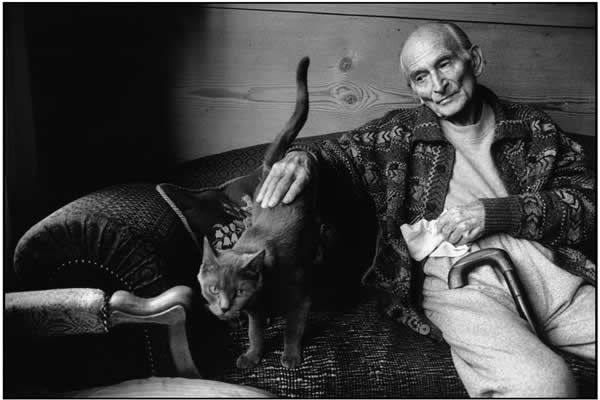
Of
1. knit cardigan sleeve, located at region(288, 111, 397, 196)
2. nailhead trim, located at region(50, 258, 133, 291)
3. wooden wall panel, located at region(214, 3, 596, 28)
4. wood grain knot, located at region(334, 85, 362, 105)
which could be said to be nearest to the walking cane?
knit cardigan sleeve, located at region(288, 111, 397, 196)

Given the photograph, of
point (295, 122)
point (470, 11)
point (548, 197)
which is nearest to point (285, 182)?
point (295, 122)

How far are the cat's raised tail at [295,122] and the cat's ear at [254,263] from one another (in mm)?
327

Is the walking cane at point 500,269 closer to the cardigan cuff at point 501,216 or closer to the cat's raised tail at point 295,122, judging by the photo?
the cardigan cuff at point 501,216

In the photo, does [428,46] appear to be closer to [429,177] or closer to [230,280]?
[429,177]

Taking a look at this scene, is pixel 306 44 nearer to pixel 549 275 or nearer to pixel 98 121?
pixel 98 121

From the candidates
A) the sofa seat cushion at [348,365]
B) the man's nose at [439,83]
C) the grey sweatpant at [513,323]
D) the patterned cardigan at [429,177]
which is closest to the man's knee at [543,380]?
the grey sweatpant at [513,323]

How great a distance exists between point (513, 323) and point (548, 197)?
1.06ft

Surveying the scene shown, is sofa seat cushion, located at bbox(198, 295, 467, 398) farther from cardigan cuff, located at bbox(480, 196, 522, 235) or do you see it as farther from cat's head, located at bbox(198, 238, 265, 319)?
cardigan cuff, located at bbox(480, 196, 522, 235)

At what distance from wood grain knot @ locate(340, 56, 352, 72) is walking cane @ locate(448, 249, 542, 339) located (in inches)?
33.5

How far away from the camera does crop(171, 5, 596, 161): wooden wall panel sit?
172 centimetres

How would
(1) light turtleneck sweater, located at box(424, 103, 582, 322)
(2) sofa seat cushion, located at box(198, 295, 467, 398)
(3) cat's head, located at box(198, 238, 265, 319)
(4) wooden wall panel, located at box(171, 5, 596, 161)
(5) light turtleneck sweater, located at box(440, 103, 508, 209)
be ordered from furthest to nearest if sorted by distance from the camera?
(4) wooden wall panel, located at box(171, 5, 596, 161) → (5) light turtleneck sweater, located at box(440, 103, 508, 209) → (1) light turtleneck sweater, located at box(424, 103, 582, 322) → (2) sofa seat cushion, located at box(198, 295, 467, 398) → (3) cat's head, located at box(198, 238, 265, 319)

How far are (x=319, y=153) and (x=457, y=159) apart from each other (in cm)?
35

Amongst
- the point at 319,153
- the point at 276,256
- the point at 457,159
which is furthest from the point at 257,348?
the point at 457,159

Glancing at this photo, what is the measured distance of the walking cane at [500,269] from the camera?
115 cm
